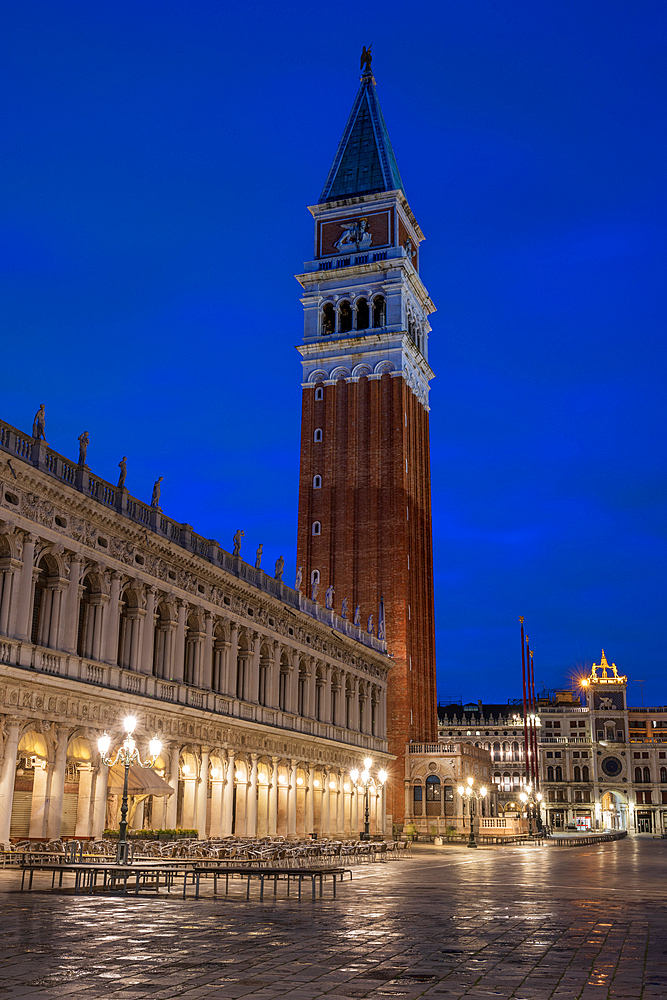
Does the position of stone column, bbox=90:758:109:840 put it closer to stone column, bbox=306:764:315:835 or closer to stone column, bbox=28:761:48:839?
stone column, bbox=28:761:48:839

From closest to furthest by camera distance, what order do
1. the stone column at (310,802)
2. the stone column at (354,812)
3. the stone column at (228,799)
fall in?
the stone column at (228,799) → the stone column at (310,802) → the stone column at (354,812)

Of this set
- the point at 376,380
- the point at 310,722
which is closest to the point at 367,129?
the point at 376,380

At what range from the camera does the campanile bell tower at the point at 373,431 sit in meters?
76.4

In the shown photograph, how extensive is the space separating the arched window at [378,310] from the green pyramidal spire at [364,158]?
9.57 metres

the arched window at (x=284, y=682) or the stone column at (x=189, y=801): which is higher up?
the arched window at (x=284, y=682)

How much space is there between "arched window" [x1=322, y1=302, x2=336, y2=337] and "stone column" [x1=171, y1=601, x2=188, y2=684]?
151 ft

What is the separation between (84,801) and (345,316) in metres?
57.4

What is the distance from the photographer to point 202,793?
139 ft

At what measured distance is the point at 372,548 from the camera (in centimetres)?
7738

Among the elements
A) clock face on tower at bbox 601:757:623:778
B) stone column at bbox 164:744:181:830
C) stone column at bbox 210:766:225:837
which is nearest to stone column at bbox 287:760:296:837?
stone column at bbox 210:766:225:837

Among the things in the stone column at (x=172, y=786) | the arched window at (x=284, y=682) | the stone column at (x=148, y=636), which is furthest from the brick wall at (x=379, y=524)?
the stone column at (x=148, y=636)

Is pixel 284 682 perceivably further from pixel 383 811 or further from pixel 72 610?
pixel 72 610

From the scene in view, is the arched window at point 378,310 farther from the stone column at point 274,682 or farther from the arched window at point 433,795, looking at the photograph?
the stone column at point 274,682

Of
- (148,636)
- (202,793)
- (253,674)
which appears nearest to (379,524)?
(253,674)
